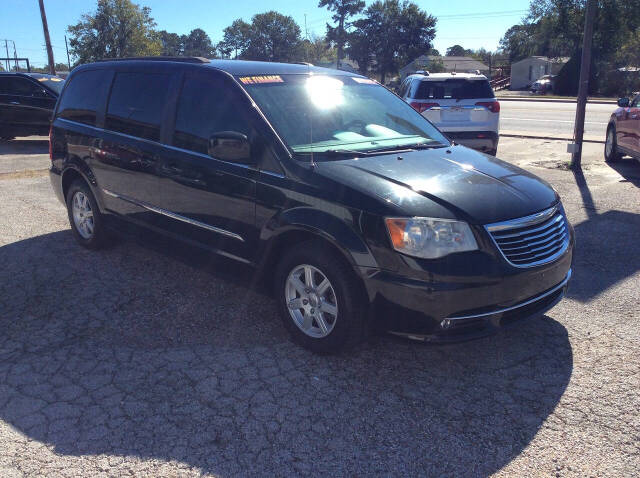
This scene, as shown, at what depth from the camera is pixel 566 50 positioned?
60.8 meters

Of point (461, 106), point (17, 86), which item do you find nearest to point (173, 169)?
point (461, 106)

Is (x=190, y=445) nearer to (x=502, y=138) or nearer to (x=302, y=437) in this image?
(x=302, y=437)

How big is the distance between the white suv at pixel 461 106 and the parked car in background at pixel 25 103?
31.4 ft

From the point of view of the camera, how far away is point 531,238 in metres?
3.63

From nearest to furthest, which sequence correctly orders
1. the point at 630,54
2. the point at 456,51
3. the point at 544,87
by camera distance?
the point at 630,54, the point at 544,87, the point at 456,51

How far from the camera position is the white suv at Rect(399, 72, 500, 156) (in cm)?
1080

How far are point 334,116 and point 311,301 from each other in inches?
59.4

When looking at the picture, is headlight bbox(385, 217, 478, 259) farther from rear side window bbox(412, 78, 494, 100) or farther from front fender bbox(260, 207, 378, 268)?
rear side window bbox(412, 78, 494, 100)

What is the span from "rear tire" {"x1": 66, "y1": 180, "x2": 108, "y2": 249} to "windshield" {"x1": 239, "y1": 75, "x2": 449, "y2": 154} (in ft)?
7.92

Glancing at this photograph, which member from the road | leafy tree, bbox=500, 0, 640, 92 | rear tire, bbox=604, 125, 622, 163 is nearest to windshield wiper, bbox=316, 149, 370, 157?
rear tire, bbox=604, 125, 622, 163

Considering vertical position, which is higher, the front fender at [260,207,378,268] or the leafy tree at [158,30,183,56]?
the leafy tree at [158,30,183,56]

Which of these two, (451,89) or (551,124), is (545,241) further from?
(551,124)

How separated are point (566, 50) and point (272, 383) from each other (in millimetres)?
65949

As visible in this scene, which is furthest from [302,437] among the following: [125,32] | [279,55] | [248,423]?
[279,55]
